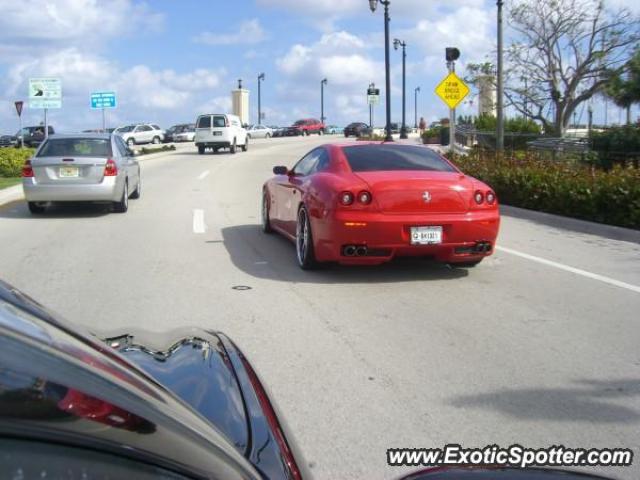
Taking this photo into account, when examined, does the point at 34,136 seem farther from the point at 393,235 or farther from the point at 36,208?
the point at 393,235

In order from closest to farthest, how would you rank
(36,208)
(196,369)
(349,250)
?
(196,369) → (349,250) → (36,208)

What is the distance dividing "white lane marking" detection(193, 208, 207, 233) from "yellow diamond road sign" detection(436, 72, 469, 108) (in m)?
8.81

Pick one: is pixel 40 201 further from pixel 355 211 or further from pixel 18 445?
pixel 18 445

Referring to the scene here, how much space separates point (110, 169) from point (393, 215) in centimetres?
792

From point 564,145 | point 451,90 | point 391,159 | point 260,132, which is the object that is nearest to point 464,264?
point 391,159

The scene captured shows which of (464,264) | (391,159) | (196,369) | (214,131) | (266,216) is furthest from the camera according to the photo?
(214,131)

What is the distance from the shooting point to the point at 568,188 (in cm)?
1300

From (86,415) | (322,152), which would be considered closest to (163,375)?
(86,415)

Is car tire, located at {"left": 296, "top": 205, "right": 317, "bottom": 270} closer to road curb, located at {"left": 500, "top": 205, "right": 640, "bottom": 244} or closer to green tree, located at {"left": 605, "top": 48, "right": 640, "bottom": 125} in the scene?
road curb, located at {"left": 500, "top": 205, "right": 640, "bottom": 244}

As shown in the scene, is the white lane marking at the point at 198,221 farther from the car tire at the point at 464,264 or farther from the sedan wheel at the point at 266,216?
the car tire at the point at 464,264

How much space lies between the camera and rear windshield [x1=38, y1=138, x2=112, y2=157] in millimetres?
13867

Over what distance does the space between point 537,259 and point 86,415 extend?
8637 millimetres

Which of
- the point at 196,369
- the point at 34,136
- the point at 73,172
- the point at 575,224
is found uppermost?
the point at 34,136

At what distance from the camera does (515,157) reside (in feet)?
58.6
